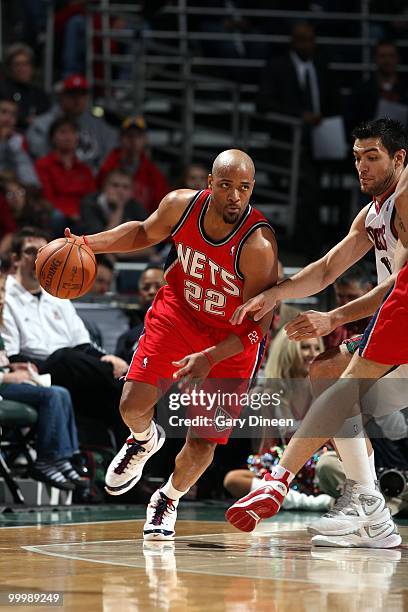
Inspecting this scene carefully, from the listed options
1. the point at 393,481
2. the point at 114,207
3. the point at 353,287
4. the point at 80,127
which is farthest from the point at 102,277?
the point at 393,481

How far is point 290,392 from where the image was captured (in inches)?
314

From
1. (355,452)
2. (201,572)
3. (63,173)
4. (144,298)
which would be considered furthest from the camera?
(63,173)

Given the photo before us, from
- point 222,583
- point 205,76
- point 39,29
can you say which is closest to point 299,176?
point 205,76

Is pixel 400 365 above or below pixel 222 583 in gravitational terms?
above

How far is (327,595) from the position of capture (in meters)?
4.05

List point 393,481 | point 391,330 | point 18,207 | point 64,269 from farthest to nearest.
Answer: point 18,207, point 393,481, point 64,269, point 391,330

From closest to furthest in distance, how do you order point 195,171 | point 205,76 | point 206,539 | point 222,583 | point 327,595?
point 327,595 < point 222,583 < point 206,539 < point 195,171 < point 205,76

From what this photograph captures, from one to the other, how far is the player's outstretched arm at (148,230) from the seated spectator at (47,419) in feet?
6.10

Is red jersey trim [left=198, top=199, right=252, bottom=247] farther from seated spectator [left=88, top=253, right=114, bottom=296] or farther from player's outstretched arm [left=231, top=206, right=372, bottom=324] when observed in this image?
seated spectator [left=88, top=253, right=114, bottom=296]

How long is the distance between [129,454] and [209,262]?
3.56ft

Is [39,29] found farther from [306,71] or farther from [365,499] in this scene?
[365,499]

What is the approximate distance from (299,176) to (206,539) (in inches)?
277

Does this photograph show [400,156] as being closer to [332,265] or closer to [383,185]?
[383,185]

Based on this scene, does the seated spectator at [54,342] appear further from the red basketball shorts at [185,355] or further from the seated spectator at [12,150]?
the seated spectator at [12,150]
